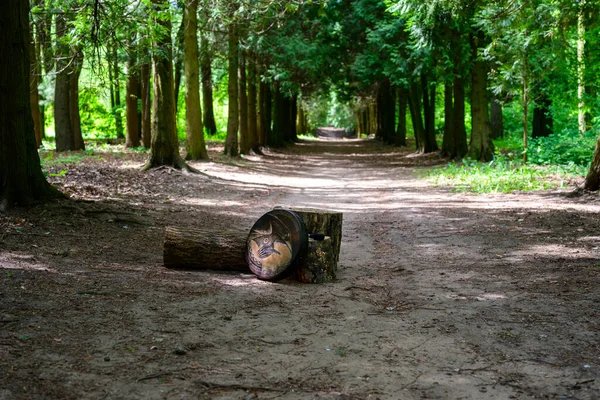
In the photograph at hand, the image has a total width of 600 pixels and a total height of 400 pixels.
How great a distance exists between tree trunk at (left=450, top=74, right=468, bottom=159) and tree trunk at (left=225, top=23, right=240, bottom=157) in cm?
897

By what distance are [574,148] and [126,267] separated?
638 inches

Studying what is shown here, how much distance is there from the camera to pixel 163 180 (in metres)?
16.4

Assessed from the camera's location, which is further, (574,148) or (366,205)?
(574,148)

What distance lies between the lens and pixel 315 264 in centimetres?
711

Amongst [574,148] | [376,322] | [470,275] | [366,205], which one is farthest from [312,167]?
[376,322]

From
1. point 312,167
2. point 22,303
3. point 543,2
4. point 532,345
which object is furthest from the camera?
point 312,167

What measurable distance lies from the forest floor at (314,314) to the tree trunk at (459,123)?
13.8 metres

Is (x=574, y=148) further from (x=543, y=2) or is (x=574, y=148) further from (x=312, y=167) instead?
(x=312, y=167)

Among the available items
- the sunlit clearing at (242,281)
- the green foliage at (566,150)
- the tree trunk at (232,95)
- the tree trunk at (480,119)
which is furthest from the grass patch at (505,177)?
the sunlit clearing at (242,281)

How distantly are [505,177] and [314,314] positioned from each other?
40.5ft

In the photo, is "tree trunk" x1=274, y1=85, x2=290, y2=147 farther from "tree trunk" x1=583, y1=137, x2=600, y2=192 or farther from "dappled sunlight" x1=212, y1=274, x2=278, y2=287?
"dappled sunlight" x1=212, y1=274, x2=278, y2=287

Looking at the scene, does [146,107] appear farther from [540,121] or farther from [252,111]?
[540,121]

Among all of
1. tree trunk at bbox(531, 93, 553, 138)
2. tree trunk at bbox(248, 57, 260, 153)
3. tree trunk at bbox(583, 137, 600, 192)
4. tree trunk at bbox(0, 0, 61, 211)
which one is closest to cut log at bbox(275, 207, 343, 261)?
tree trunk at bbox(0, 0, 61, 211)

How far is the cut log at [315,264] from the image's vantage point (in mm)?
7074
